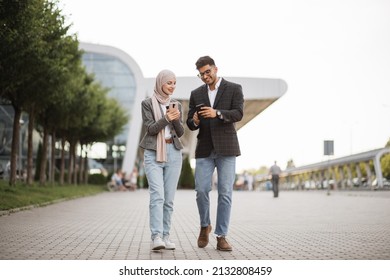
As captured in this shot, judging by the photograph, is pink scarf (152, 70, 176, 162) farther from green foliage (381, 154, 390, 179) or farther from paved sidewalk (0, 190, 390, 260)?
green foliage (381, 154, 390, 179)

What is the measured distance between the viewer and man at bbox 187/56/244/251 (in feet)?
22.4

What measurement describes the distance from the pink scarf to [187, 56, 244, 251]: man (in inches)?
13.8

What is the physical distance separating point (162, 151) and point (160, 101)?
0.58 meters

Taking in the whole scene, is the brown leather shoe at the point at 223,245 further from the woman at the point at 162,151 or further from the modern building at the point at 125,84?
the modern building at the point at 125,84

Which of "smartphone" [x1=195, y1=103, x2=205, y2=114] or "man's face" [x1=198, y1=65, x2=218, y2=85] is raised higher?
"man's face" [x1=198, y1=65, x2=218, y2=85]

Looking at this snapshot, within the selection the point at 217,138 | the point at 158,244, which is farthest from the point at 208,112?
the point at 158,244

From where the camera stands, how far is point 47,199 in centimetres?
1817

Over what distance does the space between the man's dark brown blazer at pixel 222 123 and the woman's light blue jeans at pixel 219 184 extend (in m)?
0.12

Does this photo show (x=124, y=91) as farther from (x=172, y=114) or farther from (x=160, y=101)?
(x=172, y=114)

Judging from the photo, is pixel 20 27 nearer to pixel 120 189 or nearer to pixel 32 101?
pixel 32 101

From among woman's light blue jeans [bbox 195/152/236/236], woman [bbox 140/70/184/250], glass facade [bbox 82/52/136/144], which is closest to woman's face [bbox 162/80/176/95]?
woman [bbox 140/70/184/250]

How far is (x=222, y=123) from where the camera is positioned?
6934mm

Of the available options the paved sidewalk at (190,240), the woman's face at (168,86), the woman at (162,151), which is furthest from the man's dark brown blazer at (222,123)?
the paved sidewalk at (190,240)
